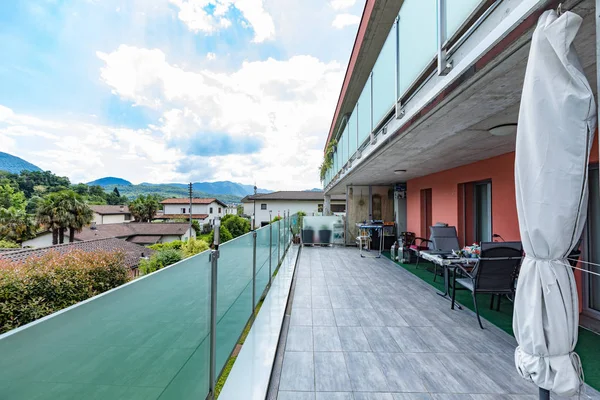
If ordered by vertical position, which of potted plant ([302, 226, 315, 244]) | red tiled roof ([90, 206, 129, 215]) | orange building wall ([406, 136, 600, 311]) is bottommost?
potted plant ([302, 226, 315, 244])

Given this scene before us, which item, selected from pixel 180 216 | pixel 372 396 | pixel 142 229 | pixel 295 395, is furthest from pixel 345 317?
pixel 180 216

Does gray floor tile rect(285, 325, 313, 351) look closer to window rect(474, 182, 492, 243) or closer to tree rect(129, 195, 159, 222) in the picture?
window rect(474, 182, 492, 243)

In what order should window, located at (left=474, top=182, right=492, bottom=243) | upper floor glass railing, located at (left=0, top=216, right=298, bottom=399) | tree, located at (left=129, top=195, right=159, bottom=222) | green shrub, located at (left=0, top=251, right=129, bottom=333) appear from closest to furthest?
upper floor glass railing, located at (left=0, top=216, right=298, bottom=399) < window, located at (left=474, top=182, right=492, bottom=243) < green shrub, located at (left=0, top=251, right=129, bottom=333) < tree, located at (left=129, top=195, right=159, bottom=222)

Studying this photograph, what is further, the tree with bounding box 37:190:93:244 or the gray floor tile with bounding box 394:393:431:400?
the tree with bounding box 37:190:93:244

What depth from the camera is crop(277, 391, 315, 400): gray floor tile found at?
7.34ft

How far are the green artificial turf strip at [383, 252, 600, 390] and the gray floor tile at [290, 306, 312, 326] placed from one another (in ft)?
7.21

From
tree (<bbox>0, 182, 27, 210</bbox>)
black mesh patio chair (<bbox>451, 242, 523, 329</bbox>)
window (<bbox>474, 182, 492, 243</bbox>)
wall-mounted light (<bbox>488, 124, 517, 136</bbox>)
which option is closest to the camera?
wall-mounted light (<bbox>488, 124, 517, 136</bbox>)

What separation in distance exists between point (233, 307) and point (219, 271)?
0.58 m

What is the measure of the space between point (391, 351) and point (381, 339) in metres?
0.26

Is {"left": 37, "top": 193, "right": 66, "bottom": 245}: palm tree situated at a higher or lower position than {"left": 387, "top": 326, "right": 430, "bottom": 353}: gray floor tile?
higher

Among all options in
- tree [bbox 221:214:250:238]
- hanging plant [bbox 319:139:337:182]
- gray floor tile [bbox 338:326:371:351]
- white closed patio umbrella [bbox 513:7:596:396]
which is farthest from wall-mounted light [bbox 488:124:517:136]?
tree [bbox 221:214:250:238]

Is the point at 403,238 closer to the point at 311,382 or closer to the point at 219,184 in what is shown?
the point at 311,382

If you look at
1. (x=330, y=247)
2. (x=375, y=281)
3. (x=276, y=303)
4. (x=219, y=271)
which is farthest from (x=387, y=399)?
(x=330, y=247)

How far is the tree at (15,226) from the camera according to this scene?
21.4 meters
